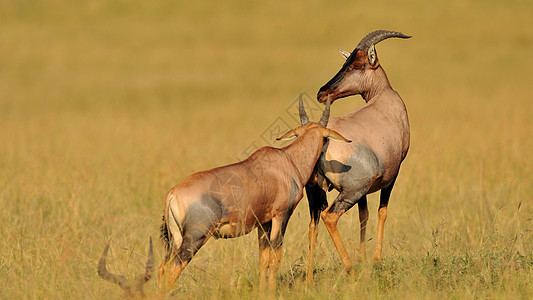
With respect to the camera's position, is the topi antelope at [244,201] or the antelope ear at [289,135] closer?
the topi antelope at [244,201]

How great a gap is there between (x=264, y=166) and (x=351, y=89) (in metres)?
1.94

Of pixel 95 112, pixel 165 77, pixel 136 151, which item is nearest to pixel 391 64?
pixel 165 77

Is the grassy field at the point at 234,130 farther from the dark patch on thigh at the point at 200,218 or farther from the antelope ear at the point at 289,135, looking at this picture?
the antelope ear at the point at 289,135

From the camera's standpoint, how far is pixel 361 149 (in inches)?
271

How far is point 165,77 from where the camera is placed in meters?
27.0

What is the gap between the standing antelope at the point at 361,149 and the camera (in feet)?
22.4

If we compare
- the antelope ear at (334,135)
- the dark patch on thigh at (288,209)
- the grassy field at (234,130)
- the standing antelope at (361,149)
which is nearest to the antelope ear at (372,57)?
the standing antelope at (361,149)

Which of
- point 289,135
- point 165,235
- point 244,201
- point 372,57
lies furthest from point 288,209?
point 372,57

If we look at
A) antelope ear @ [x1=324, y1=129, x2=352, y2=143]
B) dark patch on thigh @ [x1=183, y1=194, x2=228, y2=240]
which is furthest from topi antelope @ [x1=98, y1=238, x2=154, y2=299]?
antelope ear @ [x1=324, y1=129, x2=352, y2=143]

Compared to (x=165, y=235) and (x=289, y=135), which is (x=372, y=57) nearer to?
(x=289, y=135)

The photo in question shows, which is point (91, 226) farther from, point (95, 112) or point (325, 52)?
point (325, 52)

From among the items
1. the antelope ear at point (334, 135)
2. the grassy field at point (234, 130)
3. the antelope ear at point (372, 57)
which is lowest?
the grassy field at point (234, 130)

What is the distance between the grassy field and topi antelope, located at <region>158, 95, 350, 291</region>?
0.49 meters

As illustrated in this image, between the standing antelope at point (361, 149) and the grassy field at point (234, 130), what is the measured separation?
0.57 metres
